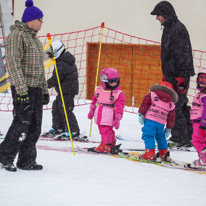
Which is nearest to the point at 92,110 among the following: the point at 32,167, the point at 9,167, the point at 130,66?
the point at 32,167

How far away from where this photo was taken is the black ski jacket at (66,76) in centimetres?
639

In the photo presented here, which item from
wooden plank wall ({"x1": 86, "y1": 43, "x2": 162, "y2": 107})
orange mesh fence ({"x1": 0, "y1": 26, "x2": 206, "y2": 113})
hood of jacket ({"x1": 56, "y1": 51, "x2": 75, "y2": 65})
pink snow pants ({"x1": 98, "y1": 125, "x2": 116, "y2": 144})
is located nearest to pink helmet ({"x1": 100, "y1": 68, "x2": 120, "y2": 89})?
pink snow pants ({"x1": 98, "y1": 125, "x2": 116, "y2": 144})

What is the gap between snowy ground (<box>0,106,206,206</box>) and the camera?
319 centimetres

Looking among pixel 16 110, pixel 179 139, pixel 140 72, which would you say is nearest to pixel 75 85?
pixel 179 139

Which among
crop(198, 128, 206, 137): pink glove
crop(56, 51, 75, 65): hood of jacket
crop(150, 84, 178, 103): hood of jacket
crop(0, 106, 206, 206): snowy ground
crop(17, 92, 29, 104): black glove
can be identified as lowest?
→ crop(0, 106, 206, 206): snowy ground

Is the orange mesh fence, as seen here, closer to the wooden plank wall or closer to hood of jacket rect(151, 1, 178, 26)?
the wooden plank wall

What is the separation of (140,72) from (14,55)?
25.1 ft

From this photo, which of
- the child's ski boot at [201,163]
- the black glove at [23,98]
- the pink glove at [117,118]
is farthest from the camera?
the pink glove at [117,118]

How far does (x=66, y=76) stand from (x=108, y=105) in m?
1.37

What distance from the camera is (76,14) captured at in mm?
11242

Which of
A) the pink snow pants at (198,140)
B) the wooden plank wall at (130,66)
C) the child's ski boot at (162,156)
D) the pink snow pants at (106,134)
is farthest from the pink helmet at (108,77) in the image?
the wooden plank wall at (130,66)

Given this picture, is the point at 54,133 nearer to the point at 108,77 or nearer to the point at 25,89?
the point at 108,77

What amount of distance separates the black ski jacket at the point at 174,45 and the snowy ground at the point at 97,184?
6.01 ft

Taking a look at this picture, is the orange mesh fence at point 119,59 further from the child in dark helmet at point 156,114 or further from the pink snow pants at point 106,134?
the child in dark helmet at point 156,114
